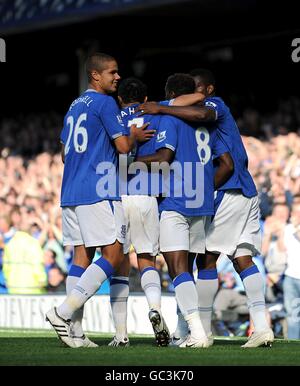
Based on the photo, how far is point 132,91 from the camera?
8195 mm

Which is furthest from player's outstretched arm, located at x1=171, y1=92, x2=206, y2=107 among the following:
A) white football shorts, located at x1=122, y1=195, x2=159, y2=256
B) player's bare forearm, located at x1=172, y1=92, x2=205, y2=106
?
white football shorts, located at x1=122, y1=195, x2=159, y2=256

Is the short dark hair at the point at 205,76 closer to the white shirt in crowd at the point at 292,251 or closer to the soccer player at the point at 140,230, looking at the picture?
the soccer player at the point at 140,230

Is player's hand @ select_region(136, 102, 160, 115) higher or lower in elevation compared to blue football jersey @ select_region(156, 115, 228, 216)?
higher

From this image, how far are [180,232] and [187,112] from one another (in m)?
0.85

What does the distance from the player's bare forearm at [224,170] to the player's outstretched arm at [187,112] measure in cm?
32

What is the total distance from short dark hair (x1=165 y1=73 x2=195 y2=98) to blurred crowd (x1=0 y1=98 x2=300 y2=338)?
4126 millimetres

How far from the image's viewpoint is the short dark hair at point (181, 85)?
319 inches

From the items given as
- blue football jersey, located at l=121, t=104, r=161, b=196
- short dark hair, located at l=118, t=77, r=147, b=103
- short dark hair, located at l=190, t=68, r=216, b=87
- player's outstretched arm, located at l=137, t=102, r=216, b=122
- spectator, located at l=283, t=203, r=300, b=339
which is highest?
short dark hair, located at l=190, t=68, r=216, b=87

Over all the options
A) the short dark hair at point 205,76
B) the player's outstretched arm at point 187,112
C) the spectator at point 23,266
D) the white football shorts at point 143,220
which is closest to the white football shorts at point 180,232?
the white football shorts at point 143,220

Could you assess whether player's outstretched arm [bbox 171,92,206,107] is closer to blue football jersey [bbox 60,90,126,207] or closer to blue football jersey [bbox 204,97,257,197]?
blue football jersey [bbox 204,97,257,197]

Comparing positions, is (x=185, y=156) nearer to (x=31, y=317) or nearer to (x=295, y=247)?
(x=295, y=247)

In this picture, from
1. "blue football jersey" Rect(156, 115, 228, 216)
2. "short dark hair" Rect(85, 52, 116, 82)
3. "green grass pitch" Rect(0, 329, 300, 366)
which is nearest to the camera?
"green grass pitch" Rect(0, 329, 300, 366)

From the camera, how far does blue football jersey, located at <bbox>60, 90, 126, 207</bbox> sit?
777 cm
